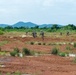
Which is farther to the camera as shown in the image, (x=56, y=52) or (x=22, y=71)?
(x=56, y=52)

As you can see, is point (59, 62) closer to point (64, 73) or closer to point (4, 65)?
point (4, 65)

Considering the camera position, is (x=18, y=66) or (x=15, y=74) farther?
(x=18, y=66)

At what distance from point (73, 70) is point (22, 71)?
2776 mm

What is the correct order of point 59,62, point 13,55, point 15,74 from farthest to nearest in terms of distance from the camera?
point 13,55 → point 59,62 → point 15,74

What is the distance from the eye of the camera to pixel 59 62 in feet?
77.2

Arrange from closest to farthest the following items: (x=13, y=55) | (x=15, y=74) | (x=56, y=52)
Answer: (x=15, y=74)
(x=13, y=55)
(x=56, y=52)

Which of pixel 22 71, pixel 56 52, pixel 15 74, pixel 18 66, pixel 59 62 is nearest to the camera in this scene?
pixel 15 74

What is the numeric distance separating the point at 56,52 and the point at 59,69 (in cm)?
1050

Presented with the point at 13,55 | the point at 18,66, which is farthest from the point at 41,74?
the point at 13,55

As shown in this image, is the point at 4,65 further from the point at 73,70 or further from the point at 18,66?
the point at 73,70

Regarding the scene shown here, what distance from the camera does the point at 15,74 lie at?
17625 millimetres

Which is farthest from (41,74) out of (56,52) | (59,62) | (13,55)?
(56,52)

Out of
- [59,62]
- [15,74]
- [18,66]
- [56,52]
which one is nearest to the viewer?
[15,74]

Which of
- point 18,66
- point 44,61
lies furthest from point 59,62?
point 18,66
